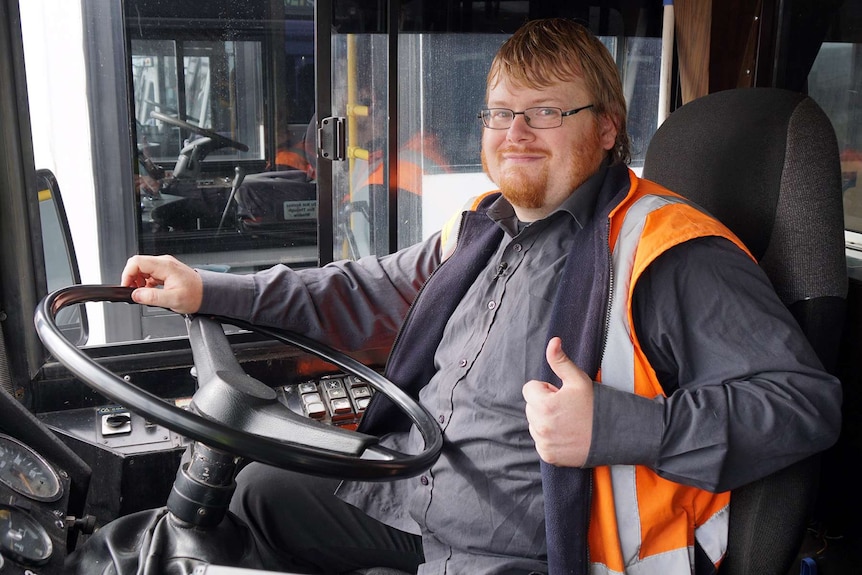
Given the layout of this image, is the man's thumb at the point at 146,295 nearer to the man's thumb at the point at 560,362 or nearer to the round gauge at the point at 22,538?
the round gauge at the point at 22,538

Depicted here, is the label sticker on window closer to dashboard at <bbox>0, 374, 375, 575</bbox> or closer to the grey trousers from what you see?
dashboard at <bbox>0, 374, 375, 575</bbox>

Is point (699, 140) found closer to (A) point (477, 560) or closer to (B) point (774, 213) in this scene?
(B) point (774, 213)

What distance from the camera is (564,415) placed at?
1.38 metres

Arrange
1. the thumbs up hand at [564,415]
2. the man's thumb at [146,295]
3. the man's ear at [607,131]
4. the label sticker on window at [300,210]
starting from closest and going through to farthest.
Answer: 1. the thumbs up hand at [564,415]
2. the man's thumb at [146,295]
3. the man's ear at [607,131]
4. the label sticker on window at [300,210]

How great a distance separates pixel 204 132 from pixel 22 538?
1222 mm

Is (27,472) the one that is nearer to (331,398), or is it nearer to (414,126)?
(331,398)

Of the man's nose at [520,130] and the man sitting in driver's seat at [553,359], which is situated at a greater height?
the man's nose at [520,130]

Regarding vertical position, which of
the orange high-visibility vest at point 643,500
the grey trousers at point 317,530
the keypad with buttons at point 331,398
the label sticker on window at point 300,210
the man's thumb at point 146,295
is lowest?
the grey trousers at point 317,530

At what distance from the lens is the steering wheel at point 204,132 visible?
222 cm

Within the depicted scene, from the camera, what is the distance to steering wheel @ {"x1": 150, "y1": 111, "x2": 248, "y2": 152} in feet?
7.28

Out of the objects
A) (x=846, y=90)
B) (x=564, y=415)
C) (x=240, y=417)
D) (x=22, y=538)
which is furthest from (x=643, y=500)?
(x=846, y=90)

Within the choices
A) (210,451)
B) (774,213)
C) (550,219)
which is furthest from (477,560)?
(774,213)

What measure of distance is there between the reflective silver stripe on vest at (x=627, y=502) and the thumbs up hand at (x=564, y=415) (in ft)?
0.34

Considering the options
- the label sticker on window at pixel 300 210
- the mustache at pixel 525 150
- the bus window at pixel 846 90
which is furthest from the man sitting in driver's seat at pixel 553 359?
the bus window at pixel 846 90
